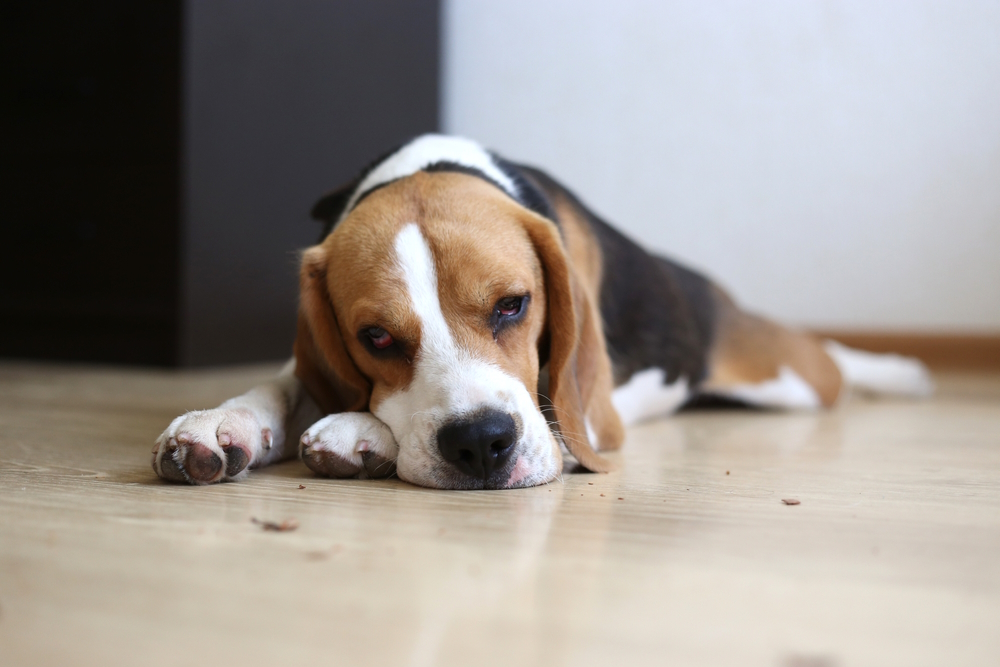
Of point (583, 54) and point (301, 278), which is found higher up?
point (583, 54)

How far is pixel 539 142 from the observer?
568cm

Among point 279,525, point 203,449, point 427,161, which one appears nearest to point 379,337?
point 203,449

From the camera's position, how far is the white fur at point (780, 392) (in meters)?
3.40

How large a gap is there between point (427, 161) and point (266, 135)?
2353 mm

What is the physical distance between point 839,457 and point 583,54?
379cm

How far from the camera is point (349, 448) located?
6.13 feet

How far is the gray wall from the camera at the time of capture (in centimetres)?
427

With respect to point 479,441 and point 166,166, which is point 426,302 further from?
point 166,166

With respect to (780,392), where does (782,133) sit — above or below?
above

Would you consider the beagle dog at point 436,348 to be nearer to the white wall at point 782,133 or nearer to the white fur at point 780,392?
the white fur at point 780,392

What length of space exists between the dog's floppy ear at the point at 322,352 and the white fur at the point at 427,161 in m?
0.35

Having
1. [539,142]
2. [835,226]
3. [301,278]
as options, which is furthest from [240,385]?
[835,226]

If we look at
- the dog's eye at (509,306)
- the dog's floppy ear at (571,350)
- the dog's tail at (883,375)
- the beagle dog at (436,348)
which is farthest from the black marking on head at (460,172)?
the dog's tail at (883,375)

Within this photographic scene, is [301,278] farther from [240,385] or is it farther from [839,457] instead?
[240,385]
